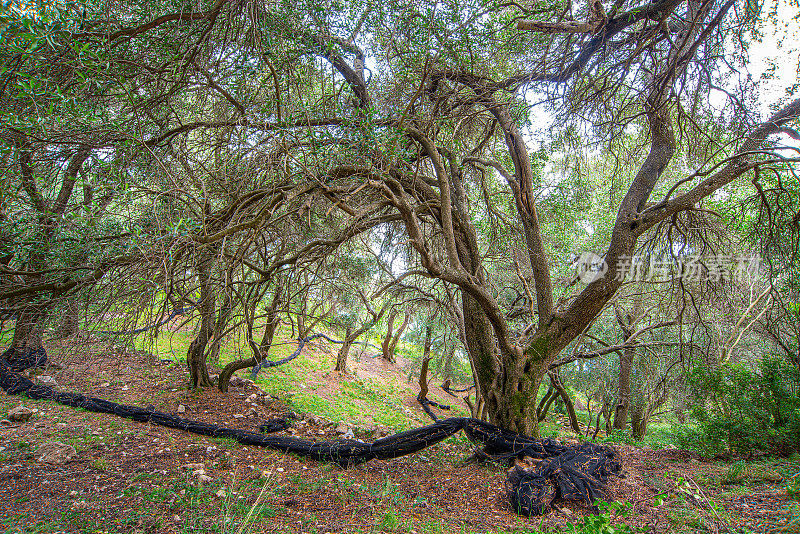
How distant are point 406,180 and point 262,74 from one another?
2.00m

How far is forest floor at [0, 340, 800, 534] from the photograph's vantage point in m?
2.78

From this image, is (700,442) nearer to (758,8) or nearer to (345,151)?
(758,8)

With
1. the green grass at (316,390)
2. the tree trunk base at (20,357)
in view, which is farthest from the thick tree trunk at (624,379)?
the tree trunk base at (20,357)

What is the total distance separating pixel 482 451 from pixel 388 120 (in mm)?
3951

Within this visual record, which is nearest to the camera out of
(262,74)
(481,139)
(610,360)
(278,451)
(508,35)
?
(262,74)

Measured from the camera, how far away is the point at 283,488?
3.68 meters

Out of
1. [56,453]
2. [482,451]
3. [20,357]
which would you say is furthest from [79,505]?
[20,357]

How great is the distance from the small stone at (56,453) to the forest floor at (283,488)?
57 mm

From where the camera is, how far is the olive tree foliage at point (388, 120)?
3223 millimetres

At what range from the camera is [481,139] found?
6270 mm

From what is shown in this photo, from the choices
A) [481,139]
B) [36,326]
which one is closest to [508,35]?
[481,139]

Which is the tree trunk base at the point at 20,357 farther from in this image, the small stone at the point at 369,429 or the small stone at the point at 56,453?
the small stone at the point at 369,429

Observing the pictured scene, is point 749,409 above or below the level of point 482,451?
above

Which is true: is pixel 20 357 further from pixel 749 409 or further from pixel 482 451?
pixel 749 409
